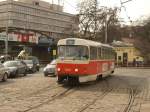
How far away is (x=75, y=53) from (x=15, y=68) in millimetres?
10673

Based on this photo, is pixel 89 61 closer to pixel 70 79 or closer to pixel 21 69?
pixel 70 79

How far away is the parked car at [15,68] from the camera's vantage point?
1315 inches

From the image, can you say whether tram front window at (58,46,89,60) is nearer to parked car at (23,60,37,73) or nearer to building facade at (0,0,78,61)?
parked car at (23,60,37,73)

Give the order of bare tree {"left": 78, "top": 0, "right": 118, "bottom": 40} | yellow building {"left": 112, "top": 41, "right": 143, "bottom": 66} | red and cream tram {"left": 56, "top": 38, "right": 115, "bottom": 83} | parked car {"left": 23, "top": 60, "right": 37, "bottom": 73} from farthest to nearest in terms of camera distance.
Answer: yellow building {"left": 112, "top": 41, "right": 143, "bottom": 66}, bare tree {"left": 78, "top": 0, "right": 118, "bottom": 40}, parked car {"left": 23, "top": 60, "right": 37, "bottom": 73}, red and cream tram {"left": 56, "top": 38, "right": 115, "bottom": 83}

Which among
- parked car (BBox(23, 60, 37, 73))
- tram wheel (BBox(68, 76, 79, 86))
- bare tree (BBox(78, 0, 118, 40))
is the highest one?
bare tree (BBox(78, 0, 118, 40))

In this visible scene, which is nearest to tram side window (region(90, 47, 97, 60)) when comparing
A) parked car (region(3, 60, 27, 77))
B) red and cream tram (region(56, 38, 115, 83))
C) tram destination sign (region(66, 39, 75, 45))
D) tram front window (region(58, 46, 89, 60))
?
red and cream tram (region(56, 38, 115, 83))

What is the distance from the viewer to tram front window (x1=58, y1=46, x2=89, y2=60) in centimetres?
2430

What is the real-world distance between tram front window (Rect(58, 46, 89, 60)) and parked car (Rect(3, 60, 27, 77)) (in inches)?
375

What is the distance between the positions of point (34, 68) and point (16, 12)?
6668cm

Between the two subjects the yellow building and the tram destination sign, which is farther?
the yellow building

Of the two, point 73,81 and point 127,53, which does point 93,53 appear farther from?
point 127,53

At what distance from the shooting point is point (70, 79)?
2547 cm

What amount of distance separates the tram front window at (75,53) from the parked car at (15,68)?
952 cm

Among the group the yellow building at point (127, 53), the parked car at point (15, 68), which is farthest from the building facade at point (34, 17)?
the parked car at point (15, 68)
